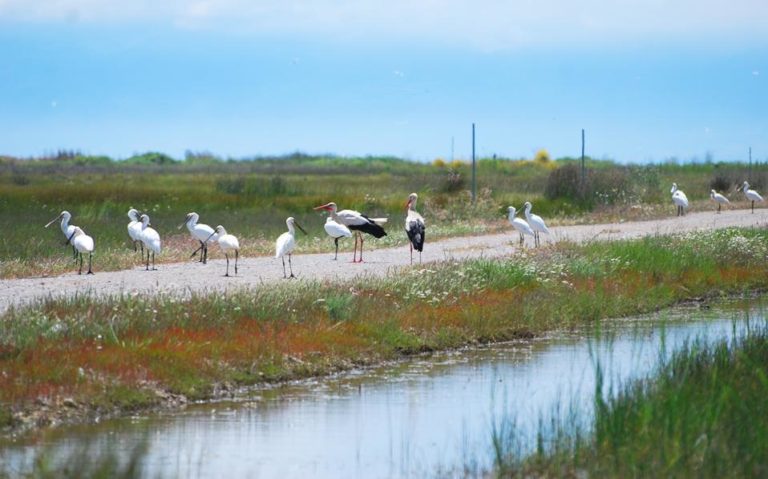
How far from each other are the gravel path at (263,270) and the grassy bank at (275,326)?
1.30 meters

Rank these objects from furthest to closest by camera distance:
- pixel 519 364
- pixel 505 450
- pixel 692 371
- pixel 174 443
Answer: pixel 519 364 → pixel 692 371 → pixel 174 443 → pixel 505 450

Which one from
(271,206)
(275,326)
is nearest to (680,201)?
(271,206)

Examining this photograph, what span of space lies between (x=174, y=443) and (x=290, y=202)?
1374 inches

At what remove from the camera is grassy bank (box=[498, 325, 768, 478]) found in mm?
8688

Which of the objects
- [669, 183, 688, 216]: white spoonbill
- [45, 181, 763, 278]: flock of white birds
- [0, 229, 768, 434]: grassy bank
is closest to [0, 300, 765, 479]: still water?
[0, 229, 768, 434]: grassy bank

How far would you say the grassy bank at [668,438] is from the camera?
28.5 feet

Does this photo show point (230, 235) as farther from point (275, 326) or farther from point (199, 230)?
point (275, 326)

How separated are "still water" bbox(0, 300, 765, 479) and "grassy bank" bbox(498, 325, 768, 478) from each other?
0.50 meters

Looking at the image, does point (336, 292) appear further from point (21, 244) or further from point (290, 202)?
point (290, 202)

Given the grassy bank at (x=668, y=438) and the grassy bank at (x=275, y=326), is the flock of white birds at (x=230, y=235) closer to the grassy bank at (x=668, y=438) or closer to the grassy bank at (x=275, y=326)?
the grassy bank at (x=275, y=326)

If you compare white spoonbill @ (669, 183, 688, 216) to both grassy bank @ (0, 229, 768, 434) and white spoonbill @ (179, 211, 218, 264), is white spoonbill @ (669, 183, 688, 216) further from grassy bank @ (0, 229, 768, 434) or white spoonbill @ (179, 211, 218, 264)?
white spoonbill @ (179, 211, 218, 264)

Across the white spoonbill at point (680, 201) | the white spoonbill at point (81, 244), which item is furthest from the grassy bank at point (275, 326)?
the white spoonbill at point (680, 201)

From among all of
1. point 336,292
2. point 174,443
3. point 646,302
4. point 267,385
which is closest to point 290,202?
point 646,302

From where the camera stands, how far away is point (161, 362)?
13297 mm
